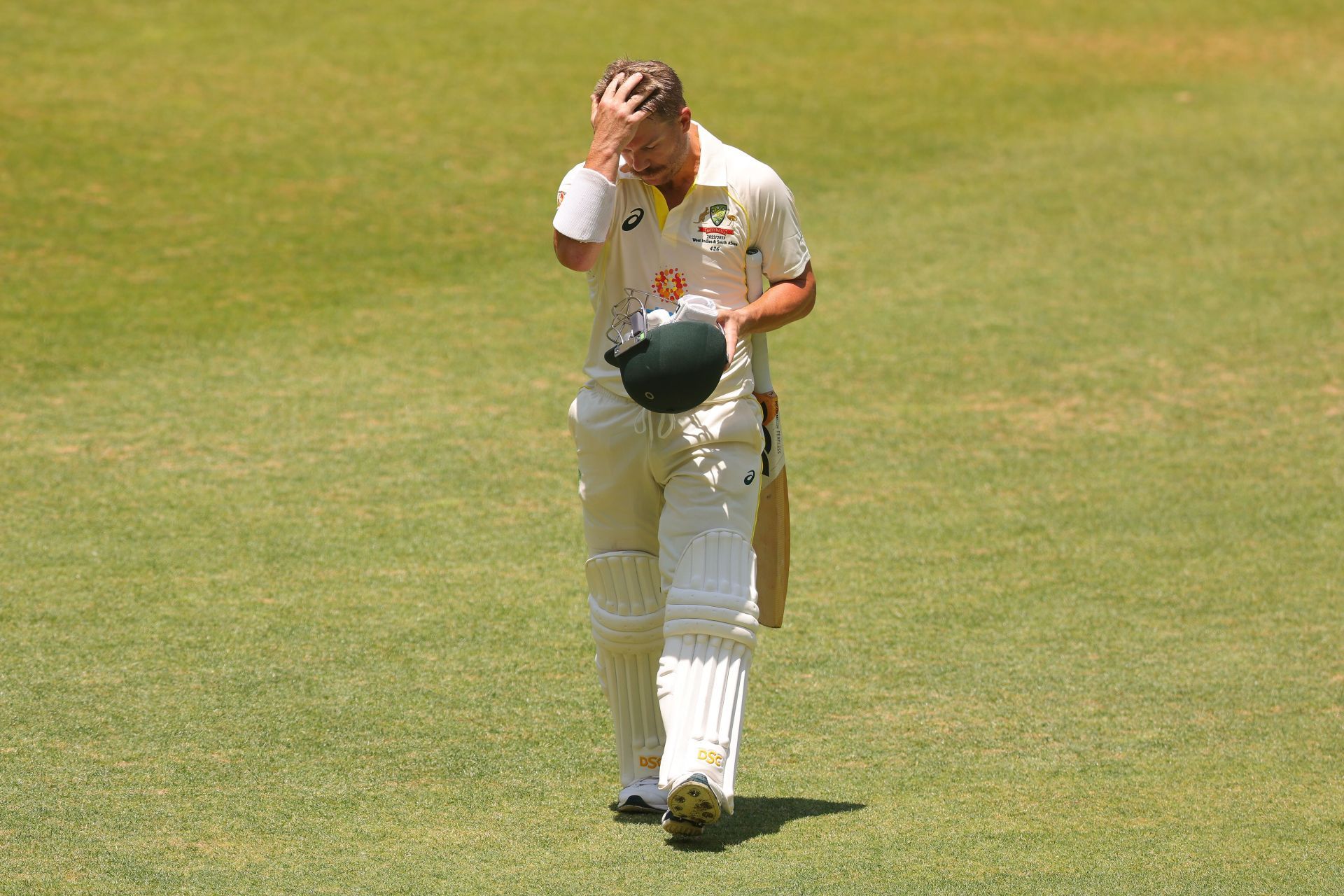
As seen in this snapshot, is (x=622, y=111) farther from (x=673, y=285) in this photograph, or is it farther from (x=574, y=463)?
(x=574, y=463)

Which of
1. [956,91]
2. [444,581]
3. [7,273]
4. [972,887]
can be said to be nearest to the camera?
[972,887]

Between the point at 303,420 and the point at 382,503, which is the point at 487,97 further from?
the point at 382,503

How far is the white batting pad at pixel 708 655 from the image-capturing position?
14.2 ft

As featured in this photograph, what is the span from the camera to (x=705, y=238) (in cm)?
454

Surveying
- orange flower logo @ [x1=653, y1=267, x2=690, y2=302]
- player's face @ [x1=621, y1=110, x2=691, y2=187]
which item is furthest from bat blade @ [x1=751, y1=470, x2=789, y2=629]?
player's face @ [x1=621, y1=110, x2=691, y2=187]

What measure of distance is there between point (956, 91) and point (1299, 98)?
341 cm

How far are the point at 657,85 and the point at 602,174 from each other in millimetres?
292

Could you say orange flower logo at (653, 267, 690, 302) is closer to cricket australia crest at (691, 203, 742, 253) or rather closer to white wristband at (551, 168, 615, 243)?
cricket australia crest at (691, 203, 742, 253)

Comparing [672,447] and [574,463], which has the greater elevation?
[574,463]

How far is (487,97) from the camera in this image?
50.2 ft

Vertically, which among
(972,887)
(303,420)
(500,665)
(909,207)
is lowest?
(972,887)

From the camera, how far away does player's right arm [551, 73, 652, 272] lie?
4.33 metres

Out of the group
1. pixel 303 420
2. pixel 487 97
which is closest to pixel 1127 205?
pixel 487 97

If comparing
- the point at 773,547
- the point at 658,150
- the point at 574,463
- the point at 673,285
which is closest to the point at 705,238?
the point at 673,285
